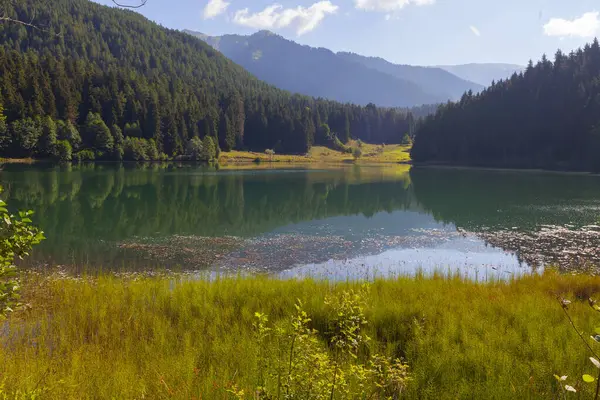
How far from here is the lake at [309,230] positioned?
2123cm

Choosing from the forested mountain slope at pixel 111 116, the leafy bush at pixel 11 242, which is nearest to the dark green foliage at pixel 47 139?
the forested mountain slope at pixel 111 116

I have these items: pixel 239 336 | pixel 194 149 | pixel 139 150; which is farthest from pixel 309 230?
pixel 194 149

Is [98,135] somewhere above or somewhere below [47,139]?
above

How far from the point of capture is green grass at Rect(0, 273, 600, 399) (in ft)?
21.7

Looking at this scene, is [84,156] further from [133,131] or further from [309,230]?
[309,230]

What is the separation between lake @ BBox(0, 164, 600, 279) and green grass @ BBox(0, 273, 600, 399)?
18.7ft

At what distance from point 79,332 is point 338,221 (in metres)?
28.0

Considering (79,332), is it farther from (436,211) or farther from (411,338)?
(436,211)

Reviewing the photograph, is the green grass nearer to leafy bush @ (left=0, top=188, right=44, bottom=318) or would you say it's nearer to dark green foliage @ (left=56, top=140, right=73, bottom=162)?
leafy bush @ (left=0, top=188, right=44, bottom=318)

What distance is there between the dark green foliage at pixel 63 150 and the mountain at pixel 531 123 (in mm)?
124166

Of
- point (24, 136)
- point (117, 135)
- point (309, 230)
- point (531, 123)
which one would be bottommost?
point (309, 230)

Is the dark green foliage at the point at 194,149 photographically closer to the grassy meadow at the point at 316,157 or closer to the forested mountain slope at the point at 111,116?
the forested mountain slope at the point at 111,116

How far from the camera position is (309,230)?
31609 millimetres

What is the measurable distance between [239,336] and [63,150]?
112 metres
